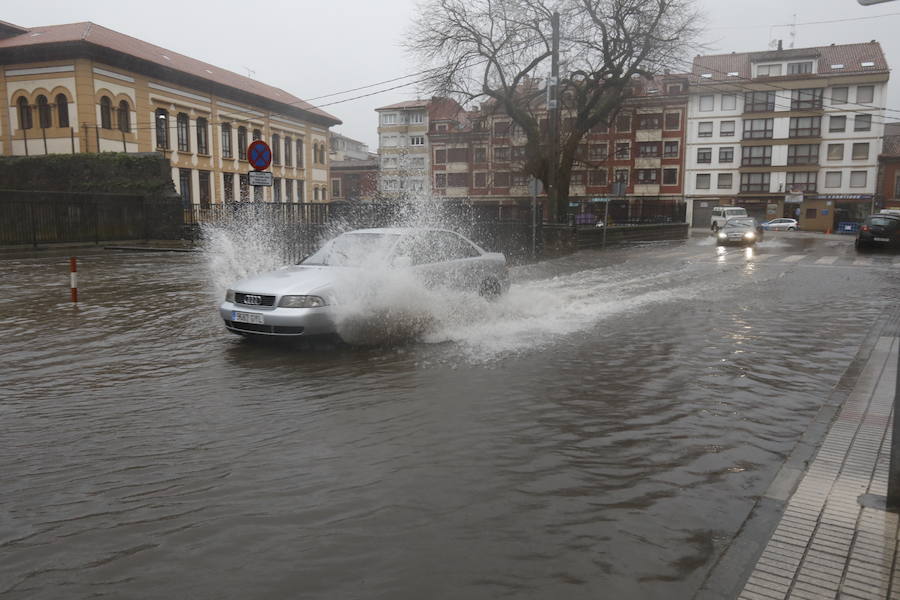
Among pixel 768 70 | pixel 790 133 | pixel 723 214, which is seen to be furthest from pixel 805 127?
pixel 723 214

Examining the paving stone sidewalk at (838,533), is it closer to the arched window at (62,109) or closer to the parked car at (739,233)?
the parked car at (739,233)

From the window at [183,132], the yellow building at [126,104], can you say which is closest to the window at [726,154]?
the yellow building at [126,104]

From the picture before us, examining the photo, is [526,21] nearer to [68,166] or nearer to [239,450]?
[68,166]

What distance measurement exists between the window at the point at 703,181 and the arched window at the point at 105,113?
53.2 metres

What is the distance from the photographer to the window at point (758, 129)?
65.1 metres

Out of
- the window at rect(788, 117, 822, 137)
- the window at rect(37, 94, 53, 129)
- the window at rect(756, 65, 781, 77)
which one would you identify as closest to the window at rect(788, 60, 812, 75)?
the window at rect(756, 65, 781, 77)

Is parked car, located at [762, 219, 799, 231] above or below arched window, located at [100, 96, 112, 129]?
below

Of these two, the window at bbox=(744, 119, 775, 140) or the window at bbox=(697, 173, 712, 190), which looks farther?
the window at bbox=(697, 173, 712, 190)

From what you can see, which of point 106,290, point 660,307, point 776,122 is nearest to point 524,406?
point 660,307

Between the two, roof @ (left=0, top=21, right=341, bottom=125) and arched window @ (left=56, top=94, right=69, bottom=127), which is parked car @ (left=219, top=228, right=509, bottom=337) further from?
arched window @ (left=56, top=94, right=69, bottom=127)

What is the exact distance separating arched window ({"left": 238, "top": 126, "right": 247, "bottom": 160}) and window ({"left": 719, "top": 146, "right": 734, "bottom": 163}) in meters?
45.1

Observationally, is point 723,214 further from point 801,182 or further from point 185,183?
point 185,183

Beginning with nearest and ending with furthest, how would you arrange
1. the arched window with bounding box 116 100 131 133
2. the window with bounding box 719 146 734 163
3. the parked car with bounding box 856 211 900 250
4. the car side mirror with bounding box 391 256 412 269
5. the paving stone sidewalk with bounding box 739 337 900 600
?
the paving stone sidewalk with bounding box 739 337 900 600, the car side mirror with bounding box 391 256 412 269, the parked car with bounding box 856 211 900 250, the arched window with bounding box 116 100 131 133, the window with bounding box 719 146 734 163

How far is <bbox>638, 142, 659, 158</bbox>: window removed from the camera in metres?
68.6
